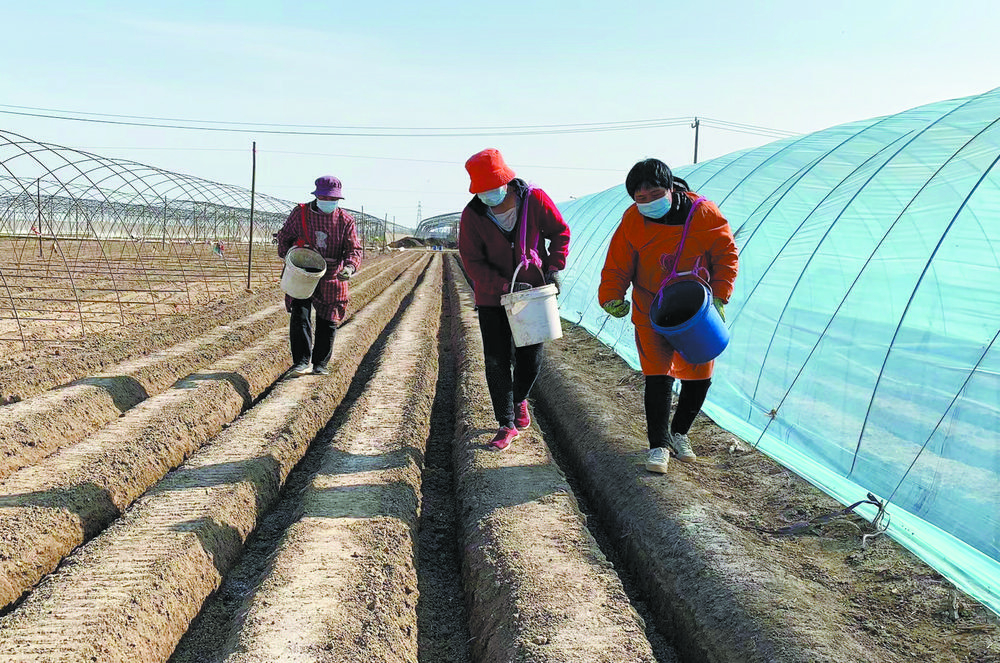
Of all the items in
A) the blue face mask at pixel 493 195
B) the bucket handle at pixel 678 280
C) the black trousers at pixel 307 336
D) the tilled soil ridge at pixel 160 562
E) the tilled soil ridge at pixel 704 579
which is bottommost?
the tilled soil ridge at pixel 160 562

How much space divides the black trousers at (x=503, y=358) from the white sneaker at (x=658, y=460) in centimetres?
85

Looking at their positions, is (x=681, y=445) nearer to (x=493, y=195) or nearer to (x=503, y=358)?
(x=503, y=358)

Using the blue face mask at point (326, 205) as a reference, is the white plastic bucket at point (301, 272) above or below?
below

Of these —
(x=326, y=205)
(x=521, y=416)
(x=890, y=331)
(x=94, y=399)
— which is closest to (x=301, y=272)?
(x=326, y=205)

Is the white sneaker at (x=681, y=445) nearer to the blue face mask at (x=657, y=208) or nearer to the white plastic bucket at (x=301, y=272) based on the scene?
the blue face mask at (x=657, y=208)

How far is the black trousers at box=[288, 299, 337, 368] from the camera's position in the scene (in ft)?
22.1

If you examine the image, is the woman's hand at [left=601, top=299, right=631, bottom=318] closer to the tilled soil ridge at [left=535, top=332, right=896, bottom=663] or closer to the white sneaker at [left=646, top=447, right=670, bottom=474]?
the white sneaker at [left=646, top=447, right=670, bottom=474]

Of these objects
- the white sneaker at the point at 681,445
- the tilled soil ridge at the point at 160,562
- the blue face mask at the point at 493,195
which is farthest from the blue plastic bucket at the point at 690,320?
the tilled soil ridge at the point at 160,562

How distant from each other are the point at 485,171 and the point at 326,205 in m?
2.62

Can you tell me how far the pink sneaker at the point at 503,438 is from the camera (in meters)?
4.70

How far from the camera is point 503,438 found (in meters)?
4.73

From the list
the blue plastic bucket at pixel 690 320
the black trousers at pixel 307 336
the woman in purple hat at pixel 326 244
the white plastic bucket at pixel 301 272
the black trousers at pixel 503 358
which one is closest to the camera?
the blue plastic bucket at pixel 690 320

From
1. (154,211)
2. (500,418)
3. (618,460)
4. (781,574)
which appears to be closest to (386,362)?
(500,418)

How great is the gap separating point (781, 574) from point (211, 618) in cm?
227
